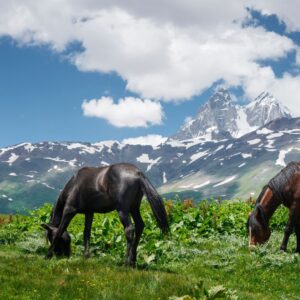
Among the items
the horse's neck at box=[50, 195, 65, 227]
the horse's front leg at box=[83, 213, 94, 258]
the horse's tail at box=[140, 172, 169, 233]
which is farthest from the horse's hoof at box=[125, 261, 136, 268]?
the horse's neck at box=[50, 195, 65, 227]

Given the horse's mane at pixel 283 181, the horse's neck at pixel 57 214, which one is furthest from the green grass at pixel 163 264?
the horse's mane at pixel 283 181

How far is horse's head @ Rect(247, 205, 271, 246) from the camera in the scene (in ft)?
56.4

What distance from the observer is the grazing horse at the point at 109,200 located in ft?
44.0

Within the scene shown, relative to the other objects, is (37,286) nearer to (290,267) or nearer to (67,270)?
(67,270)

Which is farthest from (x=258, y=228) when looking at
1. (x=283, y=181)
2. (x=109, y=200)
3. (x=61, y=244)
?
(x=61, y=244)

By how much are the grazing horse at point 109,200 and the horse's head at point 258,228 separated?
494 cm

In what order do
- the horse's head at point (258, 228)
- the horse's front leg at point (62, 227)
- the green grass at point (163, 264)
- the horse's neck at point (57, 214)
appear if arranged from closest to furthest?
the green grass at point (163, 264) → the horse's front leg at point (62, 227) → the horse's neck at point (57, 214) → the horse's head at point (258, 228)

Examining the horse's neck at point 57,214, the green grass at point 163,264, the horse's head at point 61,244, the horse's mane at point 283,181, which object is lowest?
the green grass at point 163,264

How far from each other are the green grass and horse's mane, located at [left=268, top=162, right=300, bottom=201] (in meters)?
2.05

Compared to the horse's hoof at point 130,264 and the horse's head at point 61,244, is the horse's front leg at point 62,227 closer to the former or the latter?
the horse's head at point 61,244

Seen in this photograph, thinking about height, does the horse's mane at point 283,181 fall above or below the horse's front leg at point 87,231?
above

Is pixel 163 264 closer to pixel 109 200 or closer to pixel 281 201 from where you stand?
pixel 109 200

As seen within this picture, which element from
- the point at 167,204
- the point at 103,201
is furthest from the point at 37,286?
the point at 167,204

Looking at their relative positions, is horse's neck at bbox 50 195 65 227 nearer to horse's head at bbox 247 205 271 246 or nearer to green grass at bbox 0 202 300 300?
green grass at bbox 0 202 300 300
